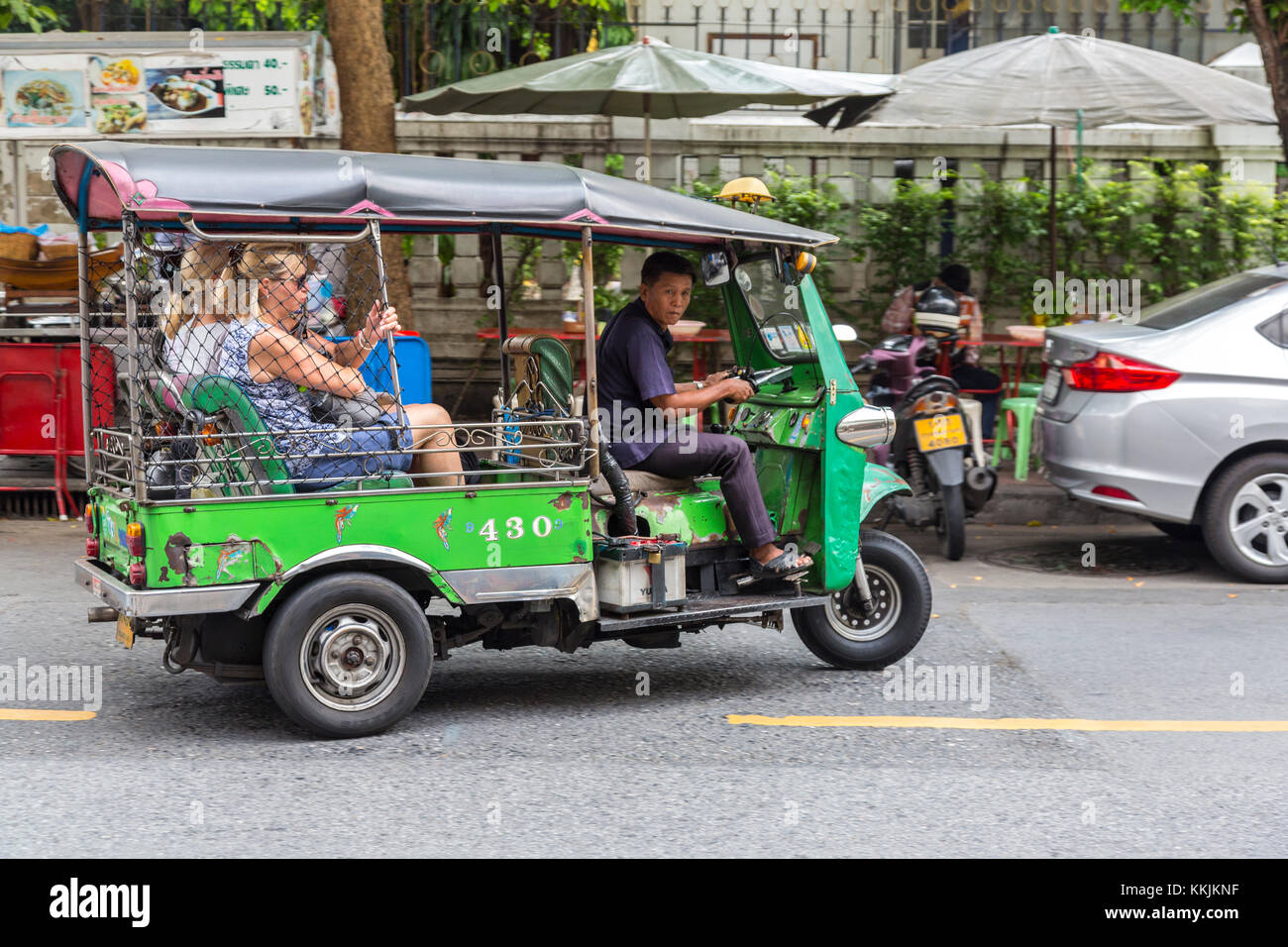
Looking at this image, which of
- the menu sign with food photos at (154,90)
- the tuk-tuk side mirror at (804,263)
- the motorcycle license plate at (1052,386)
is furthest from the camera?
the menu sign with food photos at (154,90)

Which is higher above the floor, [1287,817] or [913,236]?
[913,236]

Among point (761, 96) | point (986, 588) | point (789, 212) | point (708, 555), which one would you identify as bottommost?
point (986, 588)

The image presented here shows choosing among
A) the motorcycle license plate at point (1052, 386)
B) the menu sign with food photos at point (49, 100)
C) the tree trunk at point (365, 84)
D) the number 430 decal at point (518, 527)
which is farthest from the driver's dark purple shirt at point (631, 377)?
the menu sign with food photos at point (49, 100)

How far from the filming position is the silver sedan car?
812 cm

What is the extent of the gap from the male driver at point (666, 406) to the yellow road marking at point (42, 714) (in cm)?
230

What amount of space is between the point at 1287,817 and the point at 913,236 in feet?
26.4

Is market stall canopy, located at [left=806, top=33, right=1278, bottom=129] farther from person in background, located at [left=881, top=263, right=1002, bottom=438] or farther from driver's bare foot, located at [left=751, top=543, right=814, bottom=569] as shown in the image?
driver's bare foot, located at [left=751, top=543, right=814, bottom=569]

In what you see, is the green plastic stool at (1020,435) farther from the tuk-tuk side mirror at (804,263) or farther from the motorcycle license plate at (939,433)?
the tuk-tuk side mirror at (804,263)

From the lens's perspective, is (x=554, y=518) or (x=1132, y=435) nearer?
(x=554, y=518)

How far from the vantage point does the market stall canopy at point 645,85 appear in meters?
10.4

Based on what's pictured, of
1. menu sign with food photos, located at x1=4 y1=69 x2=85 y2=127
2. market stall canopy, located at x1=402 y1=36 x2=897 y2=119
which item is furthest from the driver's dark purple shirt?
menu sign with food photos, located at x1=4 y1=69 x2=85 y2=127

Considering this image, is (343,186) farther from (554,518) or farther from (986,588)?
(986,588)

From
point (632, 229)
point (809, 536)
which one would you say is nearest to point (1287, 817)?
point (809, 536)

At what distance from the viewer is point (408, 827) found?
4246mm
